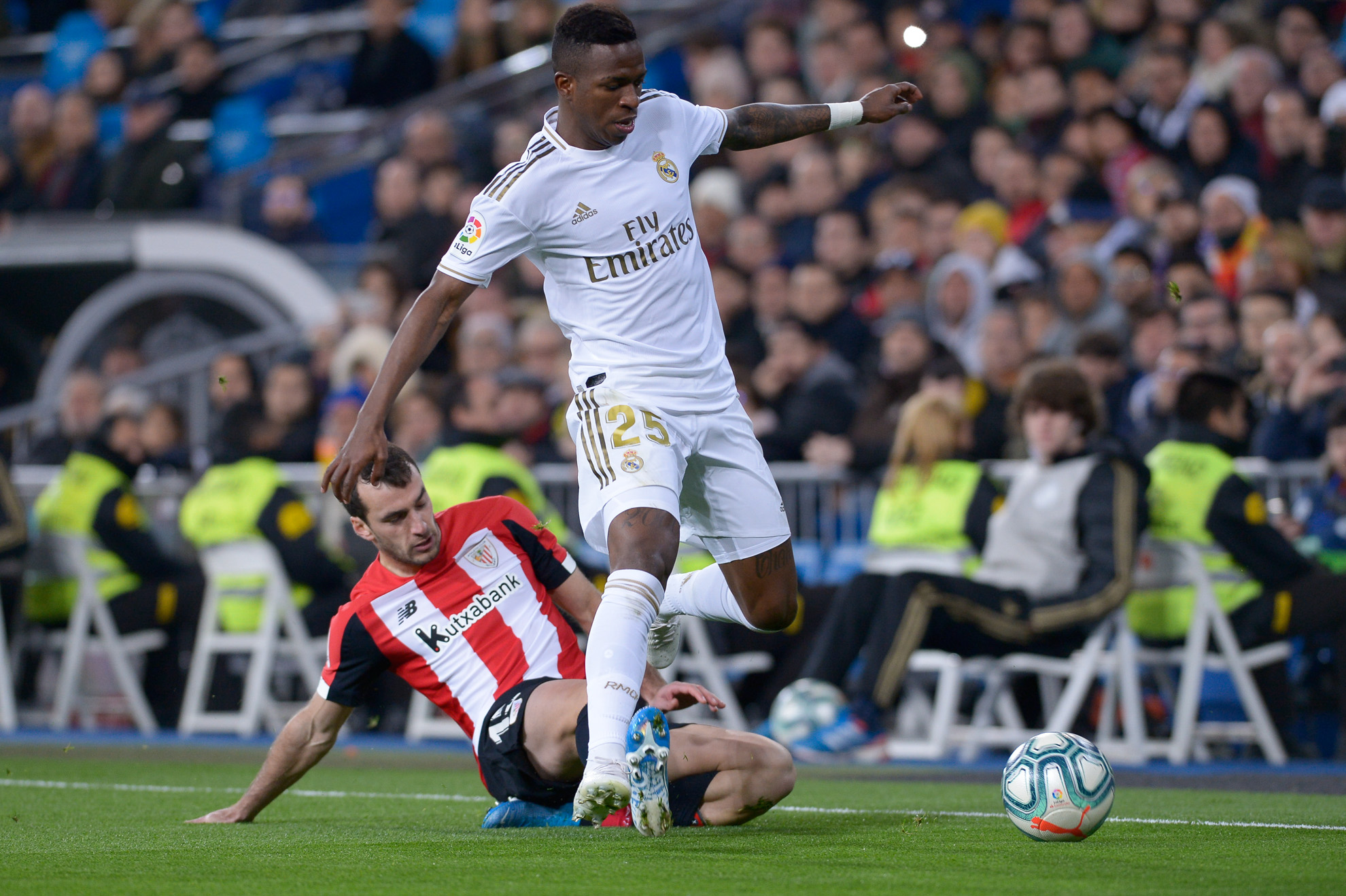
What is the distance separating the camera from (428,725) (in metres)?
10.5

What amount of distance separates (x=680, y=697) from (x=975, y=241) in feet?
23.4

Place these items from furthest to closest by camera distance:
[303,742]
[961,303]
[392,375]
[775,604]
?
1. [961,303]
2. [775,604]
3. [303,742]
4. [392,375]

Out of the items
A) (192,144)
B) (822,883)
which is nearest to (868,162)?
(192,144)

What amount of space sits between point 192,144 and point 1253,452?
35.6ft

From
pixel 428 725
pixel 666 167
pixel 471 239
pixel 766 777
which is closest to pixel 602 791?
pixel 766 777

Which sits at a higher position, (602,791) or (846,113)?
(846,113)

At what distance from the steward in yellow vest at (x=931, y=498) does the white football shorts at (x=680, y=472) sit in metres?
3.60

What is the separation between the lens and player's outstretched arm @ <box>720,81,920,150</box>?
5.84 meters

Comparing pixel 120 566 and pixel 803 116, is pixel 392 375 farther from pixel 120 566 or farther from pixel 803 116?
pixel 120 566

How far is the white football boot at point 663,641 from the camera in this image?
5.81m

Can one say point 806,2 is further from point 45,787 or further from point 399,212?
point 45,787

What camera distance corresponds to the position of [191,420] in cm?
1454

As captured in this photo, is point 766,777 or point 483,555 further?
point 483,555

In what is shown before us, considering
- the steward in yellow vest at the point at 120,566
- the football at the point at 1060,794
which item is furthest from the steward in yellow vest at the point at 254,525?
the football at the point at 1060,794
